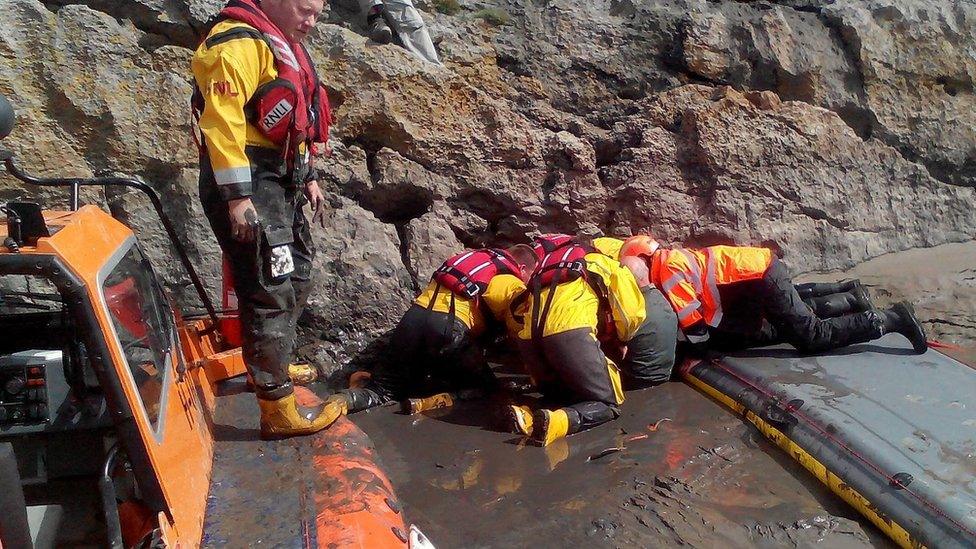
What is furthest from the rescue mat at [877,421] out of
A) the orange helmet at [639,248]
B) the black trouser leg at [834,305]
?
the orange helmet at [639,248]

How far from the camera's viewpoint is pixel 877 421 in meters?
3.37

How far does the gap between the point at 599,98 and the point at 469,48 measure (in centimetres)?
101

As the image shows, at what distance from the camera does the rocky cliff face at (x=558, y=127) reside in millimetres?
4219

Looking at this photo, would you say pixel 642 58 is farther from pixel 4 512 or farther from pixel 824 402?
pixel 4 512

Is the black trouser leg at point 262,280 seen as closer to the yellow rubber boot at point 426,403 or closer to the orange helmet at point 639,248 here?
the yellow rubber boot at point 426,403

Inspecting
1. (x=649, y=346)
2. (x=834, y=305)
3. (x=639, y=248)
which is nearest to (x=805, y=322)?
(x=834, y=305)

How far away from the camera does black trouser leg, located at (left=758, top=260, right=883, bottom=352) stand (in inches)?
167

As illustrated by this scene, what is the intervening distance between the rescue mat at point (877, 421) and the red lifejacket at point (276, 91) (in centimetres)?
257

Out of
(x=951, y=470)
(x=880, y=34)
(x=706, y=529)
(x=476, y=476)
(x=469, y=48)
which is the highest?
(x=880, y=34)

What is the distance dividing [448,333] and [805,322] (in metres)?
2.05

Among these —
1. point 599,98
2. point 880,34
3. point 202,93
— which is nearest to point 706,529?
point 202,93

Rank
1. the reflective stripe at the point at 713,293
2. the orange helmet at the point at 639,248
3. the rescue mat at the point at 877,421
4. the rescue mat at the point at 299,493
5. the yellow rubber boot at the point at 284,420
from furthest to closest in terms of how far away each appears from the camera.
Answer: the orange helmet at the point at 639,248
the reflective stripe at the point at 713,293
the rescue mat at the point at 877,421
the yellow rubber boot at the point at 284,420
the rescue mat at the point at 299,493

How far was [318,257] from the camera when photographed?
177 inches

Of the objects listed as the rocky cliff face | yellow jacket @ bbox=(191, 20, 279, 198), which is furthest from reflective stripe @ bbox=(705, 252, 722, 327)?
yellow jacket @ bbox=(191, 20, 279, 198)
